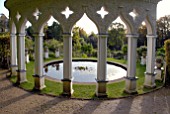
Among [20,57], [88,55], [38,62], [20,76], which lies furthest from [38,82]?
[88,55]

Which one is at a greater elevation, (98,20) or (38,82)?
(98,20)

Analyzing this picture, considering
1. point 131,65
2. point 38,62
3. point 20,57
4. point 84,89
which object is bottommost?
point 84,89

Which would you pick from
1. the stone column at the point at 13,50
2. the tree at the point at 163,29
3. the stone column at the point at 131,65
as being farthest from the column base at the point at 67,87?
the tree at the point at 163,29

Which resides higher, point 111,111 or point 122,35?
point 122,35

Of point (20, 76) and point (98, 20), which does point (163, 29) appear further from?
point (20, 76)

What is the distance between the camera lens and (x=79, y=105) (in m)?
7.59

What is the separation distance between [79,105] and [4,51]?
9.71 metres

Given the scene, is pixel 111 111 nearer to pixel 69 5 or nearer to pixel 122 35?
pixel 69 5

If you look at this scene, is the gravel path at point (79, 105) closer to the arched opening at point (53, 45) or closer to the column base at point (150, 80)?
the column base at point (150, 80)

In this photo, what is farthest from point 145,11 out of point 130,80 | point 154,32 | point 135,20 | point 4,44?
point 4,44

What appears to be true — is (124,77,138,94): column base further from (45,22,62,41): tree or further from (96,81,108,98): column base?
(45,22,62,41): tree

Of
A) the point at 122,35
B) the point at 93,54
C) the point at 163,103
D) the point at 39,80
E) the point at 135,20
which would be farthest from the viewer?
the point at 122,35

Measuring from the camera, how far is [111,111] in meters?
7.04

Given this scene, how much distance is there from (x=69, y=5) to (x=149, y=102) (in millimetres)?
5394
